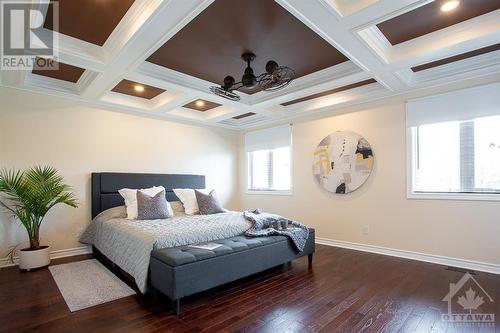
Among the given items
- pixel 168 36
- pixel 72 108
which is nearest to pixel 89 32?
pixel 168 36

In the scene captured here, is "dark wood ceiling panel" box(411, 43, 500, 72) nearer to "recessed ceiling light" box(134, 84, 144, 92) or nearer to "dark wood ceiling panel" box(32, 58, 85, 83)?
"recessed ceiling light" box(134, 84, 144, 92)

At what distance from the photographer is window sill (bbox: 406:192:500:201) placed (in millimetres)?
3204

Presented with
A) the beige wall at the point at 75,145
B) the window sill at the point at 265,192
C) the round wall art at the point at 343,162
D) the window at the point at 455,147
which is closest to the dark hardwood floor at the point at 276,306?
the beige wall at the point at 75,145

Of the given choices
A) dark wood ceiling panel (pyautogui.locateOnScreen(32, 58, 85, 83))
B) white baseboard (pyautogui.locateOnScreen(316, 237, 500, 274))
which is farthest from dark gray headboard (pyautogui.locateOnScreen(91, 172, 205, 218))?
white baseboard (pyautogui.locateOnScreen(316, 237, 500, 274))

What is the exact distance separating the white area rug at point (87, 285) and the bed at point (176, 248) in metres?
0.17

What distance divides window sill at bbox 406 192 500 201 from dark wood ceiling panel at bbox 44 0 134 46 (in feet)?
13.5

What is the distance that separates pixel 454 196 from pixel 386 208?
860mm

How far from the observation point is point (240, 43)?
2.82 m

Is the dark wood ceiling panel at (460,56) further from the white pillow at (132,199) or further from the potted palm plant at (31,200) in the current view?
the potted palm plant at (31,200)

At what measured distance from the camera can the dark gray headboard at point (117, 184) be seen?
4.15 metres

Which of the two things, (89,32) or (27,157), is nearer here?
(89,32)

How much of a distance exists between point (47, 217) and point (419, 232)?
5319mm

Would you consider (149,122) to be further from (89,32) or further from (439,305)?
(439,305)

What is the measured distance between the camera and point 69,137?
13.3ft
